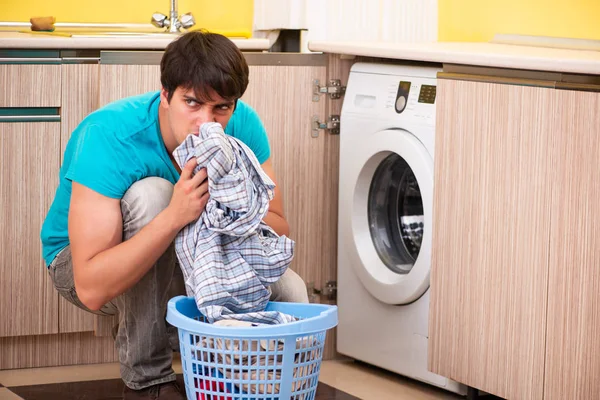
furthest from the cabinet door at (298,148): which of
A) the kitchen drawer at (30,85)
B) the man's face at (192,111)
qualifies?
the man's face at (192,111)

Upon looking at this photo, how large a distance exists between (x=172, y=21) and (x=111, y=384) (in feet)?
4.25

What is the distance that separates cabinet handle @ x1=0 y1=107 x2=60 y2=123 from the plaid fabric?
780mm

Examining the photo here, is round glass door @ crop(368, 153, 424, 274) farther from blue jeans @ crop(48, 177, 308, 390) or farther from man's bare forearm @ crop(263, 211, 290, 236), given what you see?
blue jeans @ crop(48, 177, 308, 390)

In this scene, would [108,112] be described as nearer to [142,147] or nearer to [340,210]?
[142,147]

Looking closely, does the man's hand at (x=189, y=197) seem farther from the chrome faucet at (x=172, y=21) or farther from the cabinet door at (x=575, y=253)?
the chrome faucet at (x=172, y=21)

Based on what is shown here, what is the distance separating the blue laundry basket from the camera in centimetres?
177

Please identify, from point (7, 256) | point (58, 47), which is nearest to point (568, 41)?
point (58, 47)

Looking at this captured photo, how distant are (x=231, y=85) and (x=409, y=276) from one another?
843 millimetres

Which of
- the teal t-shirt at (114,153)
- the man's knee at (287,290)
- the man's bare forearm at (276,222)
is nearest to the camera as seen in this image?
the teal t-shirt at (114,153)

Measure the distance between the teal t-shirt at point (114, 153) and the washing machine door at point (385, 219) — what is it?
501 mm

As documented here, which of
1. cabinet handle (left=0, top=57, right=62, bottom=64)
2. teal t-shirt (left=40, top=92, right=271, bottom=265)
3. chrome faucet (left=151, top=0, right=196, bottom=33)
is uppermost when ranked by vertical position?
chrome faucet (left=151, top=0, right=196, bottom=33)

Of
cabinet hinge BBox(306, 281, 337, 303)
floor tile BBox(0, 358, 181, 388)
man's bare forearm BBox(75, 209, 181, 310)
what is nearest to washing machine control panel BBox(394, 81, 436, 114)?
cabinet hinge BBox(306, 281, 337, 303)

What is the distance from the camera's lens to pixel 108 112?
2.10m

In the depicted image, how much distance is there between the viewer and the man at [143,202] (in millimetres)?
1962
